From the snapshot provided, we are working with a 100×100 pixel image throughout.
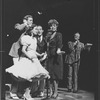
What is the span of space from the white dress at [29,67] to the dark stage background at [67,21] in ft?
0.60

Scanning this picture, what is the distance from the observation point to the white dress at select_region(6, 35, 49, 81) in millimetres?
5520

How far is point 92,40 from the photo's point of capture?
5461 millimetres

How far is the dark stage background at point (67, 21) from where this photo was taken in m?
5.45

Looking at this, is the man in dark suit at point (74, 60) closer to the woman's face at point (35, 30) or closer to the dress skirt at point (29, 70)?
the dress skirt at point (29, 70)

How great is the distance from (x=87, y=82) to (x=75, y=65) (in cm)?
36

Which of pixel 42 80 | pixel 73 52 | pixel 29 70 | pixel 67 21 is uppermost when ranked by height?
pixel 67 21

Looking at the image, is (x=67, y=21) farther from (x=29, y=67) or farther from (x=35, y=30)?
(x=29, y=67)

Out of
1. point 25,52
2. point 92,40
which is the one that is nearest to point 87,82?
point 92,40

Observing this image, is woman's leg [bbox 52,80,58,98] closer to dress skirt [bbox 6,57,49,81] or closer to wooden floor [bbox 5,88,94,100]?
wooden floor [bbox 5,88,94,100]

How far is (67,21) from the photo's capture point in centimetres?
550

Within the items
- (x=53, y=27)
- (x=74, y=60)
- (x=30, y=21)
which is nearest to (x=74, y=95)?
(x=74, y=60)

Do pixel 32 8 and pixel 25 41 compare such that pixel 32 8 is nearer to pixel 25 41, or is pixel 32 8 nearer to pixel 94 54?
pixel 25 41

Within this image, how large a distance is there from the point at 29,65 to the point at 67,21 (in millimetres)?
1008

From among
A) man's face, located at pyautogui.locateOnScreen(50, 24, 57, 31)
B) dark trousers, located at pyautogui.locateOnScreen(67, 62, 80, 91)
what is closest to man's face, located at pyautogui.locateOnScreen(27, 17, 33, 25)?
man's face, located at pyautogui.locateOnScreen(50, 24, 57, 31)
